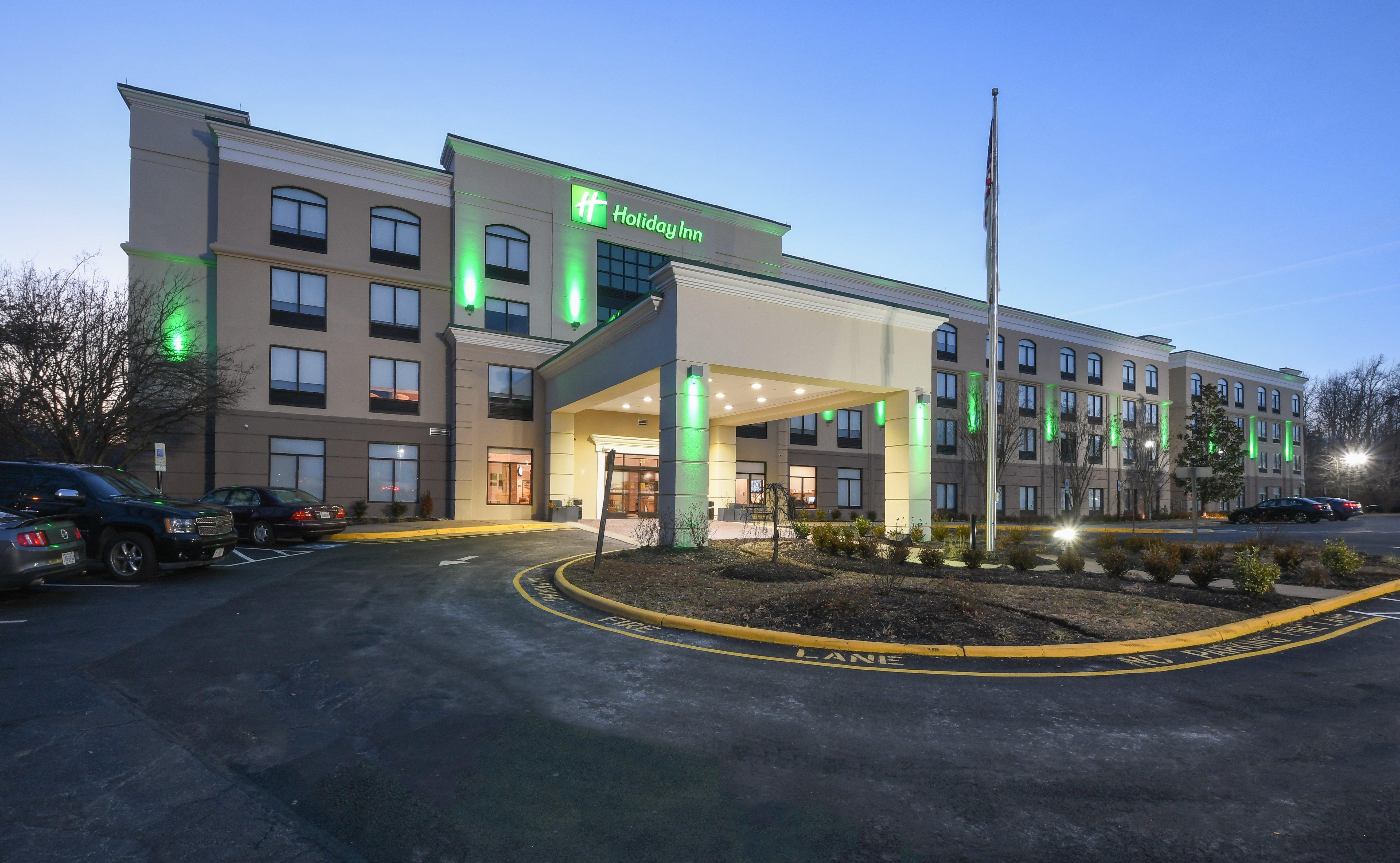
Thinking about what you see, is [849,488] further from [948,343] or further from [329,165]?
[329,165]

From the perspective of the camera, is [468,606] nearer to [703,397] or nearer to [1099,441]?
[703,397]

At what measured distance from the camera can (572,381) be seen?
2656 centimetres

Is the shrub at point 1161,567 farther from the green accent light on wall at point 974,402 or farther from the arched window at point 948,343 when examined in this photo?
the arched window at point 948,343

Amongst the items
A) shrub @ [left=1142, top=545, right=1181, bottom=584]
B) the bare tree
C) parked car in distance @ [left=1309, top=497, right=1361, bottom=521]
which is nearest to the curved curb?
shrub @ [left=1142, top=545, right=1181, bottom=584]

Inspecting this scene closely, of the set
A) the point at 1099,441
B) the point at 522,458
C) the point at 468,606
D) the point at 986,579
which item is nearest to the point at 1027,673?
the point at 986,579

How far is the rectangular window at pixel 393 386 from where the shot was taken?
28703 millimetres

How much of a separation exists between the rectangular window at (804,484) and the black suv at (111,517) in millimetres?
29863

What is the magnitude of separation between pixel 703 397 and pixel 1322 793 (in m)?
14.6

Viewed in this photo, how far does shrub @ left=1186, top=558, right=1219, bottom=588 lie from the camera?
11.7 metres

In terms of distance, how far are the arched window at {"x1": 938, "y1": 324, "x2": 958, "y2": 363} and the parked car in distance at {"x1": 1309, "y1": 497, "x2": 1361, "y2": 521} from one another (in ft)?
72.2

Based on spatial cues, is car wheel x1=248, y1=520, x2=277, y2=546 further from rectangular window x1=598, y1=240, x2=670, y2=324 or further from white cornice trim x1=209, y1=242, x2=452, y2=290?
rectangular window x1=598, y1=240, x2=670, y2=324

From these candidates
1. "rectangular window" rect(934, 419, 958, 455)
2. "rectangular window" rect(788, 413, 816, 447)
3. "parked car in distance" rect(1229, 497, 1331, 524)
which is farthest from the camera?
"rectangular window" rect(934, 419, 958, 455)

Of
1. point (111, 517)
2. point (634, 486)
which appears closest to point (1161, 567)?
point (111, 517)

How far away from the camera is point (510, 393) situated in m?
30.1
